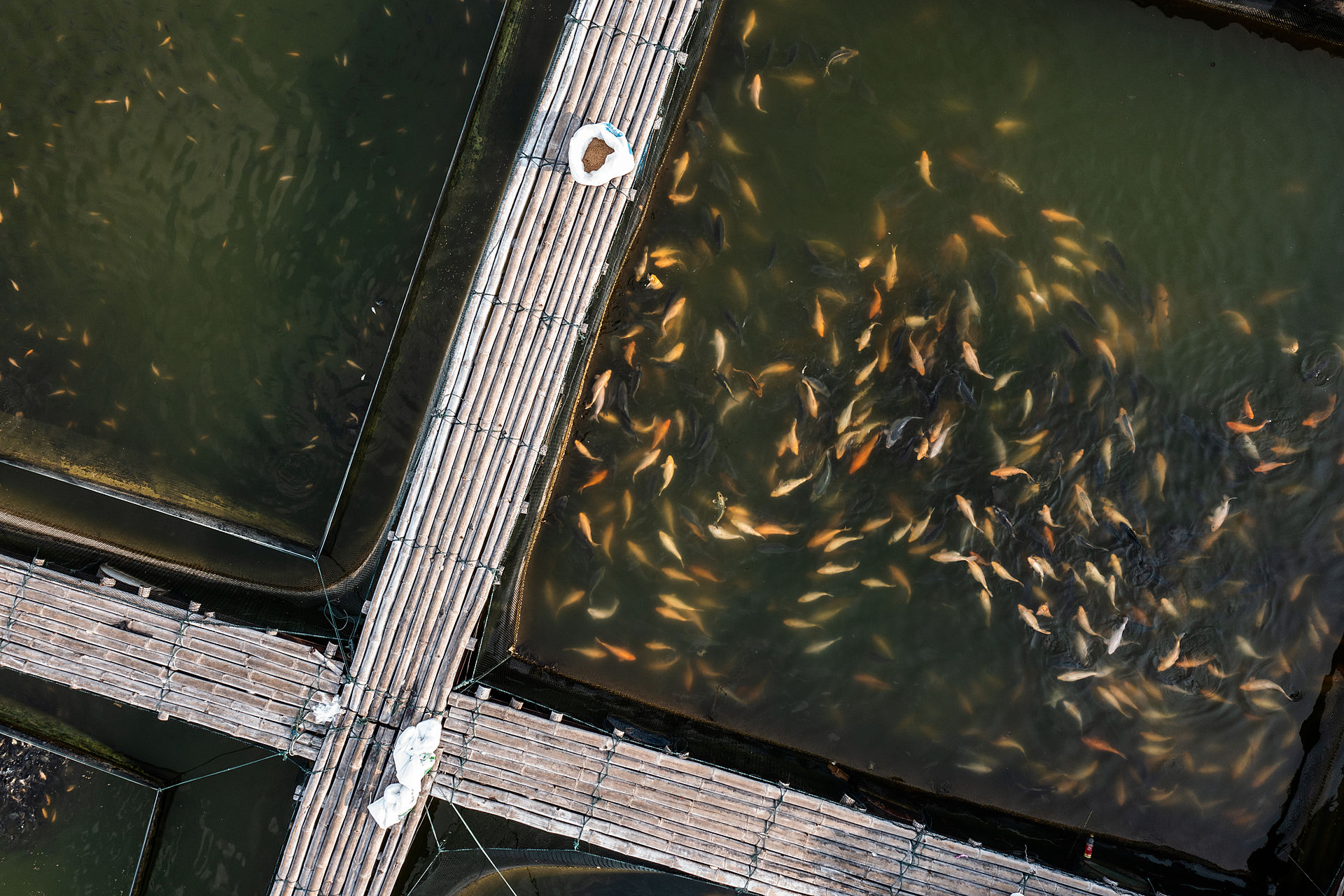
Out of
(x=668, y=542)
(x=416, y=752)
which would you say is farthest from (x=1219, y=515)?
(x=416, y=752)

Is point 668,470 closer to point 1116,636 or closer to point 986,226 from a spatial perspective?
point 986,226

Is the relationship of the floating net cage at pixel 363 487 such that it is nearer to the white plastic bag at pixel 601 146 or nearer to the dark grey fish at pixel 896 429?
the white plastic bag at pixel 601 146

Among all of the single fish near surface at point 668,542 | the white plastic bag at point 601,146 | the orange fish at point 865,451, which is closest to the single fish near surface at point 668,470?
the single fish near surface at point 668,542

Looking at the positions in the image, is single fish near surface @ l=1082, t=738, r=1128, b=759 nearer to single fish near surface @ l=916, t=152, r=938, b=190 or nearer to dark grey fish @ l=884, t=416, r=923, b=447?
dark grey fish @ l=884, t=416, r=923, b=447

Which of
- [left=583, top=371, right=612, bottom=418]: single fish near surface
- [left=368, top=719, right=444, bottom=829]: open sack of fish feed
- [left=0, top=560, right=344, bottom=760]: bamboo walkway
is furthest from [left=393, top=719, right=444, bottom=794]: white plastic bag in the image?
[left=583, top=371, right=612, bottom=418]: single fish near surface

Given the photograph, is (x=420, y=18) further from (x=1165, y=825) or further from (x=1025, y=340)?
(x=1165, y=825)

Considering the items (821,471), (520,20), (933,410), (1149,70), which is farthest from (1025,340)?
(520,20)
